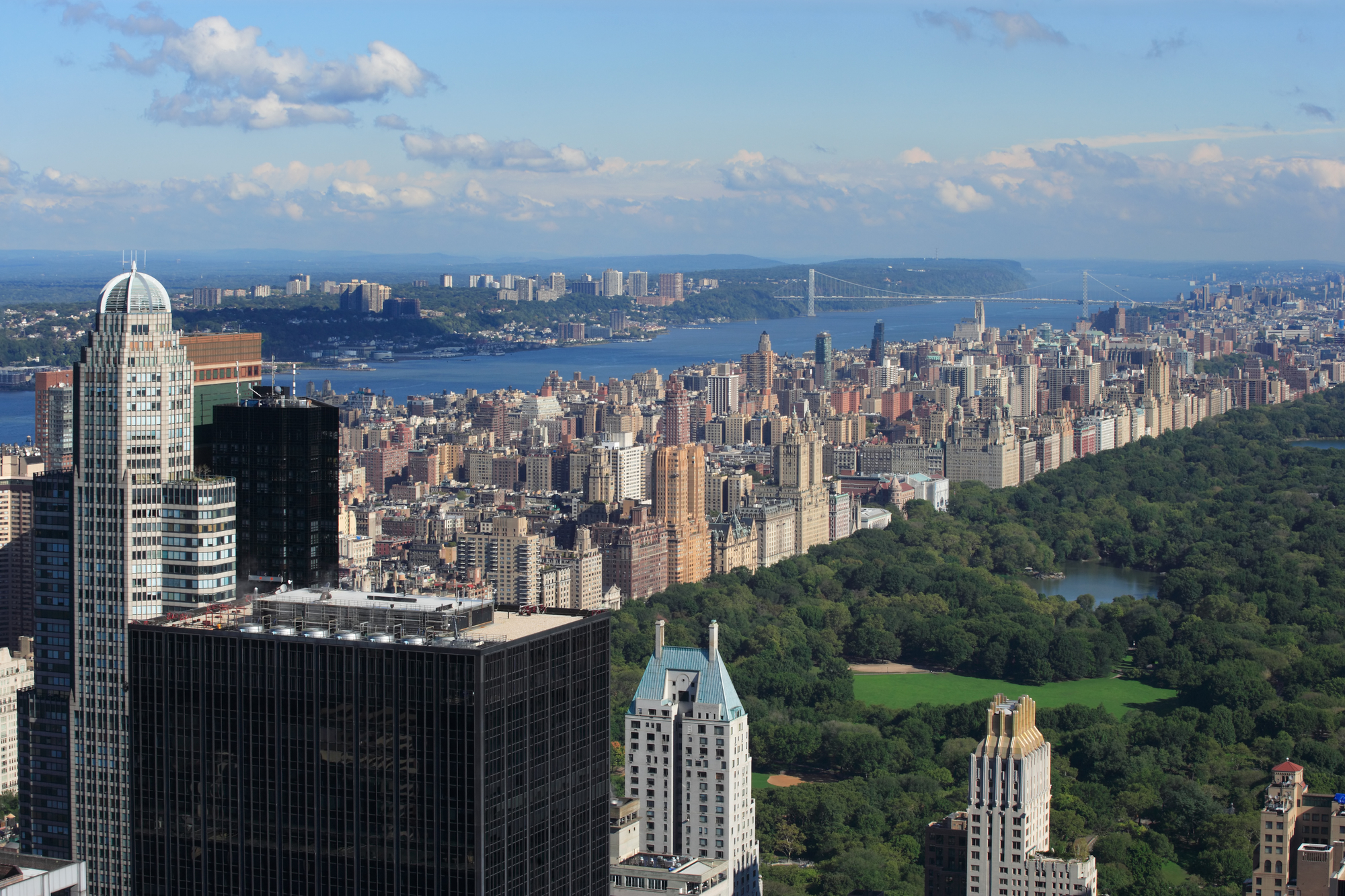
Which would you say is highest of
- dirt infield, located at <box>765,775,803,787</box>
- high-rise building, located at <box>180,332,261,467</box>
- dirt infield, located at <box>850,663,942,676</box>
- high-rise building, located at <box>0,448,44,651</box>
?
high-rise building, located at <box>180,332,261,467</box>

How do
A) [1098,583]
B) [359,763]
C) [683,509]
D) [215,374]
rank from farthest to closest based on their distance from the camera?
[683,509] < [1098,583] < [215,374] < [359,763]

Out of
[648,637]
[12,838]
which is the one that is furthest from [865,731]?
[12,838]

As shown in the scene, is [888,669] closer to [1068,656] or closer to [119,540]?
[1068,656]

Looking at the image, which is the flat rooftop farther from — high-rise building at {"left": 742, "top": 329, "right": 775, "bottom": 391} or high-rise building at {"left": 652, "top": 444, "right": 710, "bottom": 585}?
high-rise building at {"left": 742, "top": 329, "right": 775, "bottom": 391}

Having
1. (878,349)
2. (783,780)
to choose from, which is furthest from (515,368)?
(783,780)

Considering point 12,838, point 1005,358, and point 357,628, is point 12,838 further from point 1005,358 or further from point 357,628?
point 1005,358

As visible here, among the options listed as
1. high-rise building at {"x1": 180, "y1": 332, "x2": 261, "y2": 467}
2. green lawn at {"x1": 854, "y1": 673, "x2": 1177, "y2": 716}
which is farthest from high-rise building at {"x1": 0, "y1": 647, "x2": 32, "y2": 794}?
green lawn at {"x1": 854, "y1": 673, "x2": 1177, "y2": 716}
